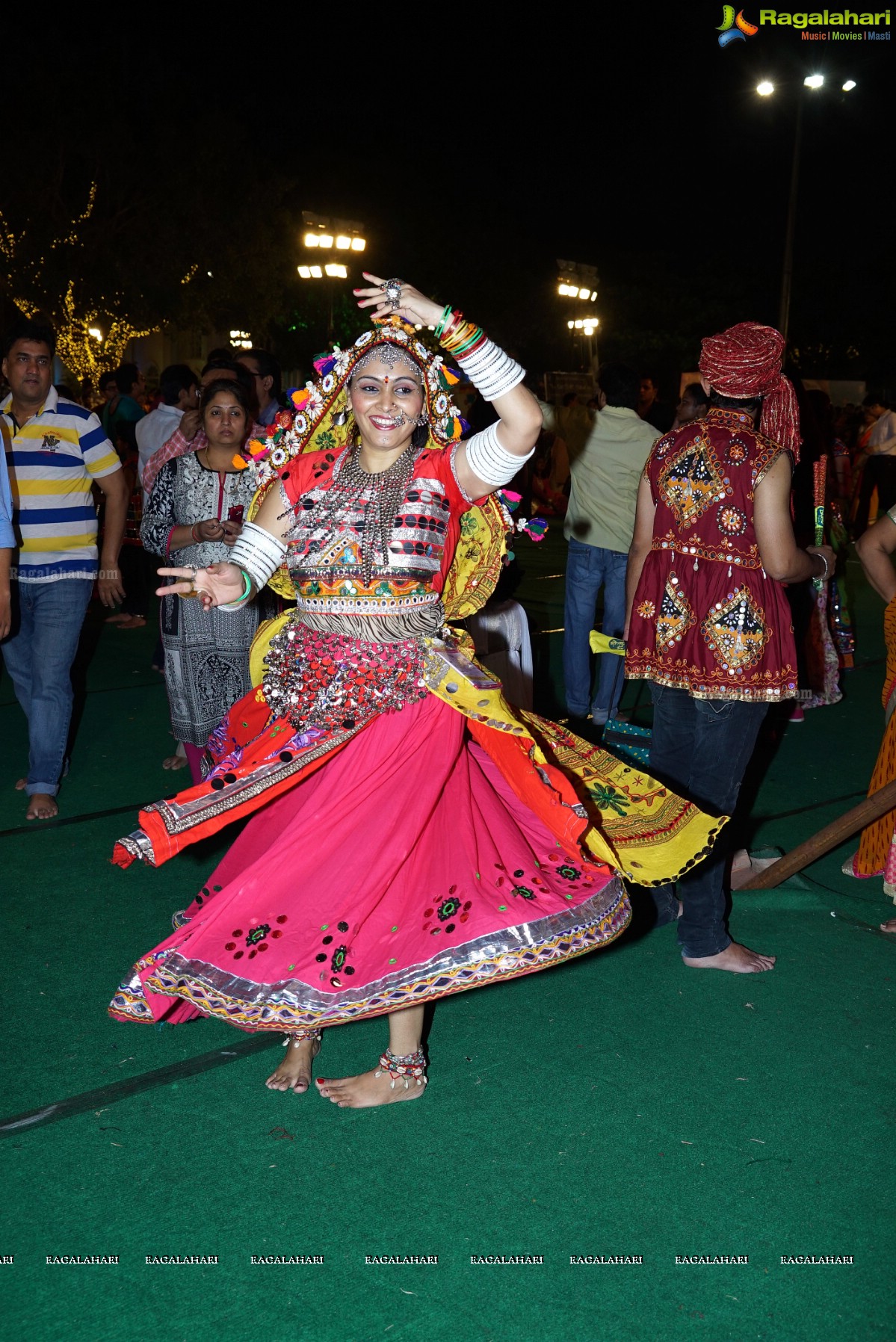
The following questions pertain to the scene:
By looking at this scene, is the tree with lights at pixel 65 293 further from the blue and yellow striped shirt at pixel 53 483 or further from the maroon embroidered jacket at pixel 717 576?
the maroon embroidered jacket at pixel 717 576

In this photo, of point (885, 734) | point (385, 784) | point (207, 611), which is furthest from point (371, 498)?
point (885, 734)

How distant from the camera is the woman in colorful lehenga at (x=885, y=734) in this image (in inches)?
153

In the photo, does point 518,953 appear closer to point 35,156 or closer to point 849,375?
point 35,156

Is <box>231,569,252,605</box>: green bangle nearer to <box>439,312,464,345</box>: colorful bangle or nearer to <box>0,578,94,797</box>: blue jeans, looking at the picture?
<box>439,312,464,345</box>: colorful bangle

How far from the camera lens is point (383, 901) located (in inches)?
113

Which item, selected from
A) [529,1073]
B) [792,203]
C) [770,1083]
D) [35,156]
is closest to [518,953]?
[529,1073]

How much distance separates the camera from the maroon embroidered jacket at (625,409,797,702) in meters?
3.55

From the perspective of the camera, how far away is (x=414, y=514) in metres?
3.05

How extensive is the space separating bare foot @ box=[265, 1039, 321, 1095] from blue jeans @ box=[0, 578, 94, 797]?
2.49 m

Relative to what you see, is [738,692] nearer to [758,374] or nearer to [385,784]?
[758,374]

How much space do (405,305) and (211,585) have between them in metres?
0.90

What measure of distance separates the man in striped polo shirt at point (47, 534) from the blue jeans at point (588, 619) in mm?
2696

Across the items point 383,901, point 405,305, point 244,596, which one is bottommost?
point 383,901

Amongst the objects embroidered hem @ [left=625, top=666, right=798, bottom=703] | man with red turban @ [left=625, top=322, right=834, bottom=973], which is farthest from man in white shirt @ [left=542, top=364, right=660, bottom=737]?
embroidered hem @ [left=625, top=666, right=798, bottom=703]
